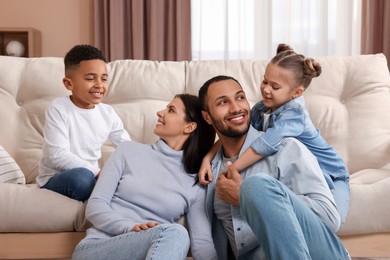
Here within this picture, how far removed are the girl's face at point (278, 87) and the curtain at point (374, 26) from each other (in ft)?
7.44

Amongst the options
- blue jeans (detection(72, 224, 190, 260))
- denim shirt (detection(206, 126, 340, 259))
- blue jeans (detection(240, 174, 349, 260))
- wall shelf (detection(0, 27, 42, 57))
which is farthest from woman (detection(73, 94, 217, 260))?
wall shelf (detection(0, 27, 42, 57))

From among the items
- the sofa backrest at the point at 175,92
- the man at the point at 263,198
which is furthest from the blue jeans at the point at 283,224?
the sofa backrest at the point at 175,92

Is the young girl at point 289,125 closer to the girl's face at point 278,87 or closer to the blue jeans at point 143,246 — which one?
the girl's face at point 278,87

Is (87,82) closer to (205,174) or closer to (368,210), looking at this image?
(205,174)

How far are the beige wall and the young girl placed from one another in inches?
105

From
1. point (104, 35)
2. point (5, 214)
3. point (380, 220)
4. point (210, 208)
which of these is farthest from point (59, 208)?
point (104, 35)

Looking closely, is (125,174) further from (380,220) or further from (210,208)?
(380,220)

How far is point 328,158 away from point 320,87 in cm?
74

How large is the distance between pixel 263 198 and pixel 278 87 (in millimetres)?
531

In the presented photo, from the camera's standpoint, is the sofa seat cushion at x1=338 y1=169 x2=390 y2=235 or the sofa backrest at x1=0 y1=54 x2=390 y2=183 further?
the sofa backrest at x1=0 y1=54 x2=390 y2=183

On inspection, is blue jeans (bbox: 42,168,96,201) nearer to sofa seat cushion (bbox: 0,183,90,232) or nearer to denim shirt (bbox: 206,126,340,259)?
sofa seat cushion (bbox: 0,183,90,232)

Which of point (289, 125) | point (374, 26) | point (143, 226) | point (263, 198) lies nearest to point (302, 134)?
point (289, 125)

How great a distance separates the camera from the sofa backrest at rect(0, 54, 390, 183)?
2275 mm

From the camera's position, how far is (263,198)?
4.43ft
